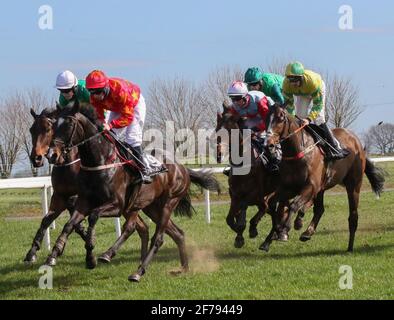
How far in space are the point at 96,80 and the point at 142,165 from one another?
1031 mm

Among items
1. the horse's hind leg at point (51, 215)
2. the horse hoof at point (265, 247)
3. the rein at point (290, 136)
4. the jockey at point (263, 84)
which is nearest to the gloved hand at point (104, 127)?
the horse's hind leg at point (51, 215)

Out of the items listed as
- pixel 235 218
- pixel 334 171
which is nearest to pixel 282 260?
pixel 235 218

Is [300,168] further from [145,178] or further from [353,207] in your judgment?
[145,178]

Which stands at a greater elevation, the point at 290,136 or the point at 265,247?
the point at 290,136

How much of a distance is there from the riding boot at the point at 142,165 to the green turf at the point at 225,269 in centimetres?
98

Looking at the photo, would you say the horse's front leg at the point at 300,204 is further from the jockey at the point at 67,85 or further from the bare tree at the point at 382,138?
the bare tree at the point at 382,138

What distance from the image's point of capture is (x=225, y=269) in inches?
292

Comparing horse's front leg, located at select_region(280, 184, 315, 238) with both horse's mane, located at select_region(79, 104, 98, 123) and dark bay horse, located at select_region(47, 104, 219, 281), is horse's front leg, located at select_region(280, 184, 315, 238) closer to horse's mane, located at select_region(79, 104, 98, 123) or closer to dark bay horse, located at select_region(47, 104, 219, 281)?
dark bay horse, located at select_region(47, 104, 219, 281)

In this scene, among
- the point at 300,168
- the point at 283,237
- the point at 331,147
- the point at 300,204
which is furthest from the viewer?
the point at 331,147

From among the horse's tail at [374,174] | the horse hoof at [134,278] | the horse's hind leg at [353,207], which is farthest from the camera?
the horse's tail at [374,174]

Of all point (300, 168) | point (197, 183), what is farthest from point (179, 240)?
point (300, 168)

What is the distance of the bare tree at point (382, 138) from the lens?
33.2 meters

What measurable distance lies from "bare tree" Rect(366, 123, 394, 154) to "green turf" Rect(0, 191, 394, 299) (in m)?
22.7

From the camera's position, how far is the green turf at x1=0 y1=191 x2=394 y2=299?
6.19 m
